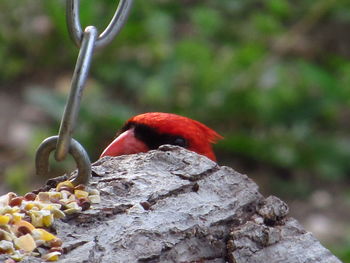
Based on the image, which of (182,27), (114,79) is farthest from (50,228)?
(182,27)

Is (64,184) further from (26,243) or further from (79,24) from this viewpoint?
(79,24)

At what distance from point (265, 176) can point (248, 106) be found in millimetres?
361

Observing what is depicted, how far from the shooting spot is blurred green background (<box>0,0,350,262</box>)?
187 inches

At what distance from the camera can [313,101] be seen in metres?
5.07

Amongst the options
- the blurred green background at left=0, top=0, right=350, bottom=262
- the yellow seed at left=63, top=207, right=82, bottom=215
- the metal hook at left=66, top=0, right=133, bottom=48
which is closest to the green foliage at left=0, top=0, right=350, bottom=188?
the blurred green background at left=0, top=0, right=350, bottom=262

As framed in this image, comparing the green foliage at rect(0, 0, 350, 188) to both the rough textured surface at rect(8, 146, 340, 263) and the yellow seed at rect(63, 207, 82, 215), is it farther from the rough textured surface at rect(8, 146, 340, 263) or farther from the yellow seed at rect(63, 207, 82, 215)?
the yellow seed at rect(63, 207, 82, 215)

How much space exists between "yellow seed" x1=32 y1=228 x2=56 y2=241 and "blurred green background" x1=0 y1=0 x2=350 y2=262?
2.68 metres

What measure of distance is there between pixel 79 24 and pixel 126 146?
0.81 m

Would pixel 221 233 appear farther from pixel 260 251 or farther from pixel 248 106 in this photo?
pixel 248 106

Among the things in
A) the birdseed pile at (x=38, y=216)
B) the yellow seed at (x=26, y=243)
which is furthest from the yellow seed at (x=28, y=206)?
the yellow seed at (x=26, y=243)

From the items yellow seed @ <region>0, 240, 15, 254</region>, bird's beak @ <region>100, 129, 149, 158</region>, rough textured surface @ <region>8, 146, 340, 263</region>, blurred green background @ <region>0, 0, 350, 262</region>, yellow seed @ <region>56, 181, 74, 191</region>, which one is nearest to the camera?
yellow seed @ <region>0, 240, 15, 254</region>

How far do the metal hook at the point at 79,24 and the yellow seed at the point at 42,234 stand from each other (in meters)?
0.36

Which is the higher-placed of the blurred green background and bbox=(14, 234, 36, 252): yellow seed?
the blurred green background

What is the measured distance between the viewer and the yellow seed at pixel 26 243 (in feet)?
5.60
